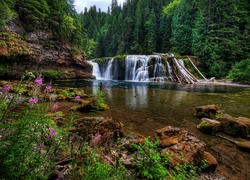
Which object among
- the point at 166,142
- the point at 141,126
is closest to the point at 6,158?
the point at 166,142

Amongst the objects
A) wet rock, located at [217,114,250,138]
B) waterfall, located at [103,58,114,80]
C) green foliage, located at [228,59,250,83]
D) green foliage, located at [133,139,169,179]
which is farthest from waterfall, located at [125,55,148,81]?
green foliage, located at [133,139,169,179]

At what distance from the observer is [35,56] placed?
20391 millimetres

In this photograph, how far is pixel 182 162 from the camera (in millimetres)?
3139

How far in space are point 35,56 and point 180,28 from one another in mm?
34006

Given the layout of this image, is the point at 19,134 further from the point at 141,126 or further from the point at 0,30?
the point at 0,30

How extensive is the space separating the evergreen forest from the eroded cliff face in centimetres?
126

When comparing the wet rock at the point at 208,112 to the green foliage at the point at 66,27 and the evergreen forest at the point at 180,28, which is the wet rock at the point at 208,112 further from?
the green foliage at the point at 66,27

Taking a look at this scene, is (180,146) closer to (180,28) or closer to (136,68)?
(136,68)

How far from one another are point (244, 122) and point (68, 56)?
2614 cm

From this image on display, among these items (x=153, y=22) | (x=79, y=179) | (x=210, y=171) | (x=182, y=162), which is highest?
(x=153, y=22)

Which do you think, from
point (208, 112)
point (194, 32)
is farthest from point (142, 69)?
point (208, 112)

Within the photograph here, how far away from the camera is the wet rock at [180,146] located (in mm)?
3254

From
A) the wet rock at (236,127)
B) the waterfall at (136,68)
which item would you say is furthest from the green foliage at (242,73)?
the wet rock at (236,127)

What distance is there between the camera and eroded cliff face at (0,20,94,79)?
16.9m
